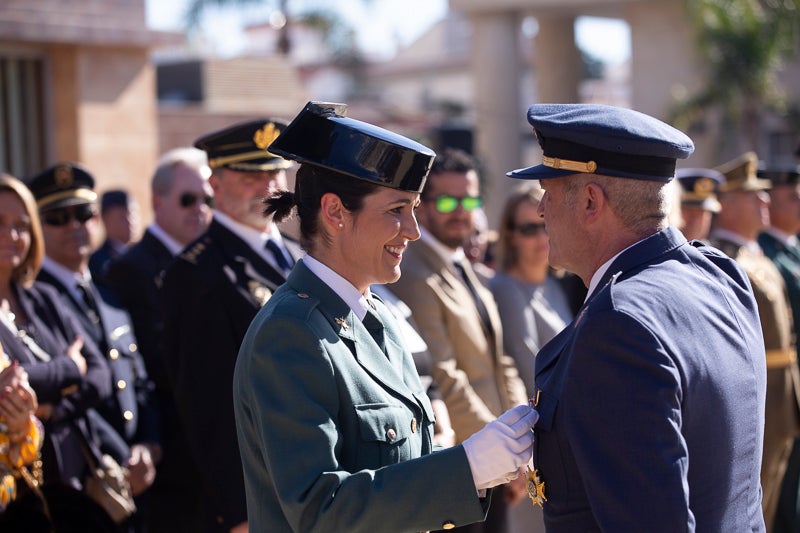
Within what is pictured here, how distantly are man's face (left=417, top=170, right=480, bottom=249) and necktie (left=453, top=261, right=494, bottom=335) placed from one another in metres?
0.11

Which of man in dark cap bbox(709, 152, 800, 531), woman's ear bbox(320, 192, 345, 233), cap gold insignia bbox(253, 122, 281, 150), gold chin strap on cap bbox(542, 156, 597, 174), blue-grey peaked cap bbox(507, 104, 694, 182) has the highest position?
blue-grey peaked cap bbox(507, 104, 694, 182)

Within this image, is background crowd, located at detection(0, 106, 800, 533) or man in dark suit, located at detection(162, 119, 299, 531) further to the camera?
background crowd, located at detection(0, 106, 800, 533)

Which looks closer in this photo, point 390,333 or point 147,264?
point 390,333

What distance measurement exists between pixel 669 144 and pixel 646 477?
0.82m

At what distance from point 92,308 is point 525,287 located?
2.34 metres

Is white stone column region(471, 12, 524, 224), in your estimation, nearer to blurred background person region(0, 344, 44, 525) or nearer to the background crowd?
the background crowd

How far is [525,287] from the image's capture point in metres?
6.03

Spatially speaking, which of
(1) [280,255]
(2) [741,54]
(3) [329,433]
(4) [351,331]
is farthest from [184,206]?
(2) [741,54]

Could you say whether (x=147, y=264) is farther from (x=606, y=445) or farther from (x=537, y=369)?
(x=606, y=445)

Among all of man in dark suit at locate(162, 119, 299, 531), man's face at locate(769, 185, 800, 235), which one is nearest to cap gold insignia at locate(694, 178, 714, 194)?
man's face at locate(769, 185, 800, 235)

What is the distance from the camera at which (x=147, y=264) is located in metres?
5.85

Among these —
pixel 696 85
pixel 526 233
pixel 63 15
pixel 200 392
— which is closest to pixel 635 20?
pixel 696 85

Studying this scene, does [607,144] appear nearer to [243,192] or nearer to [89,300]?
[243,192]

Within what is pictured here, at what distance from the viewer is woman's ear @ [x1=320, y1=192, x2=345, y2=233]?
9.39 feet
